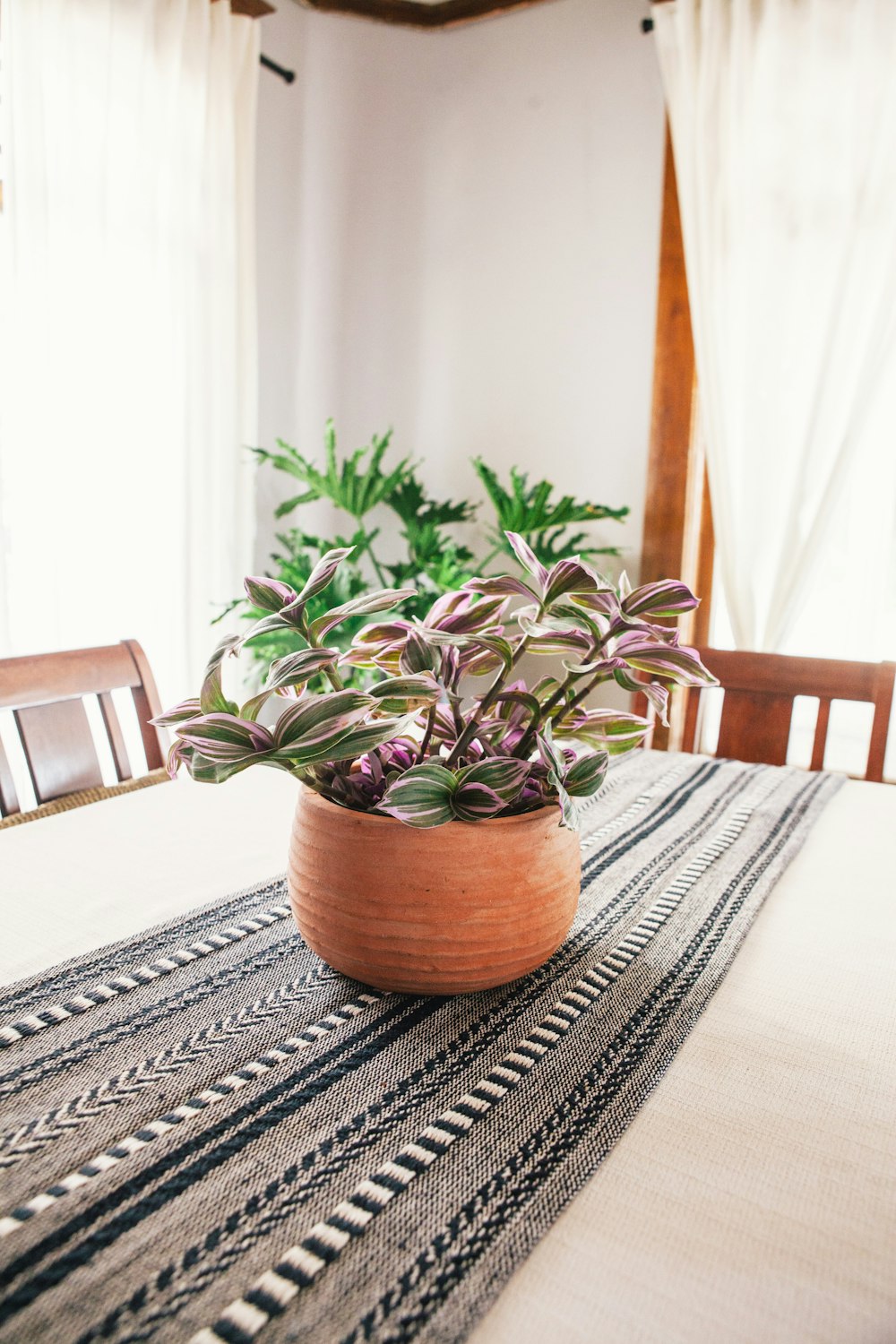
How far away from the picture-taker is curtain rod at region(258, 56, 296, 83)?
2840 millimetres

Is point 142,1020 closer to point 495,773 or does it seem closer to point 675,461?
point 495,773

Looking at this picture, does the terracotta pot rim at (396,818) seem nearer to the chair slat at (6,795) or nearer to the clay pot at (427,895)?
the clay pot at (427,895)

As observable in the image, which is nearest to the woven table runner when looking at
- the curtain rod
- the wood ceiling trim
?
the curtain rod

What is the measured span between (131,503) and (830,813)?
1989mm

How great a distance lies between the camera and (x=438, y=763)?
2.15ft

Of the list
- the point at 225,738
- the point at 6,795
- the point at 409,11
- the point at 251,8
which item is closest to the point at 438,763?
the point at 225,738

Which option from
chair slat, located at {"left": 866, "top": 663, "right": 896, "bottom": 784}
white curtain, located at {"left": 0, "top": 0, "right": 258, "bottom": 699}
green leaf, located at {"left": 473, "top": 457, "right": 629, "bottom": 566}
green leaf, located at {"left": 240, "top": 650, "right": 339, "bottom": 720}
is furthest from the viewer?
green leaf, located at {"left": 473, "top": 457, "right": 629, "bottom": 566}

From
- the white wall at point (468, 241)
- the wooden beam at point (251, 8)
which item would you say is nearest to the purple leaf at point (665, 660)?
the white wall at point (468, 241)

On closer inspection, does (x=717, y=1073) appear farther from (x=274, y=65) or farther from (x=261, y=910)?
(x=274, y=65)

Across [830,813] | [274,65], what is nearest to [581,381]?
[274,65]

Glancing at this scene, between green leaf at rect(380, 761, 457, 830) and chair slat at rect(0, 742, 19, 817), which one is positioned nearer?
green leaf at rect(380, 761, 457, 830)

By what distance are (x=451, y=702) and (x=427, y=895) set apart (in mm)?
136

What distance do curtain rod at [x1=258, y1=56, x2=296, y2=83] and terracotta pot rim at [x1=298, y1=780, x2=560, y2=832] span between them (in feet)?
9.61

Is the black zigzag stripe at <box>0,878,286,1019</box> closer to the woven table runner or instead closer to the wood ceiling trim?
the woven table runner
